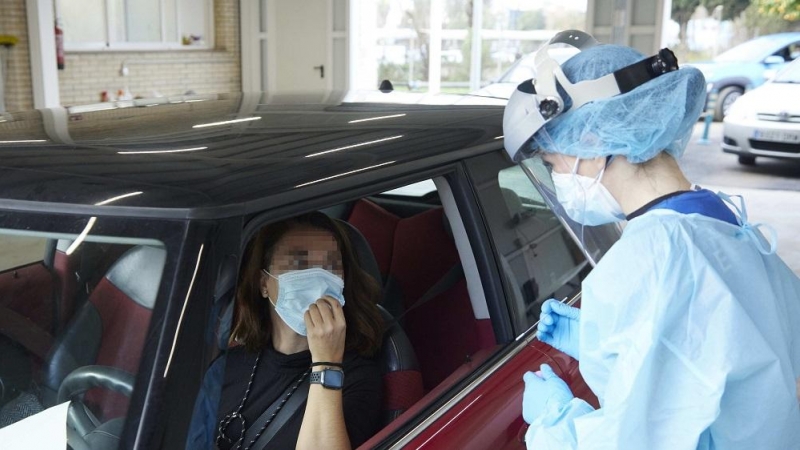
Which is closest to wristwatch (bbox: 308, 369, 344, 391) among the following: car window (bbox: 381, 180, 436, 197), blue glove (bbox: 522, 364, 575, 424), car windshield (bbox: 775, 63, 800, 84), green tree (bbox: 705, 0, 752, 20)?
blue glove (bbox: 522, 364, 575, 424)

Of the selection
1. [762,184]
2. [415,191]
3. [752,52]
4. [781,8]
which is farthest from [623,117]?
[781,8]

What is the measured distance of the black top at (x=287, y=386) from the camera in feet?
6.57

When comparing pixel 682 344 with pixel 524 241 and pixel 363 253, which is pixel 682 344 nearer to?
pixel 524 241

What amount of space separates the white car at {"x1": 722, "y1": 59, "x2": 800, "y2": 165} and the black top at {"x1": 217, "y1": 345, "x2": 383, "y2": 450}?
37.2ft

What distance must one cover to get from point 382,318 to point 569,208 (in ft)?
2.25

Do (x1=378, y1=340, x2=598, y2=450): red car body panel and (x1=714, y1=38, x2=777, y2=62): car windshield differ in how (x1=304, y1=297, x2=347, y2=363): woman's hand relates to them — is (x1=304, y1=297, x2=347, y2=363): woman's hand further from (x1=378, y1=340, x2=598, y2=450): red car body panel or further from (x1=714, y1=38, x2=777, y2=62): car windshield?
(x1=714, y1=38, x2=777, y2=62): car windshield

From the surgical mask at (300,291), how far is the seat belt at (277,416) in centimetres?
15

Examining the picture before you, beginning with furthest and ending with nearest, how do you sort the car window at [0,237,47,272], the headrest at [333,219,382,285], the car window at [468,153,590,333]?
1. the headrest at [333,219,382,285]
2. the car window at [468,153,590,333]
3. the car window at [0,237,47,272]

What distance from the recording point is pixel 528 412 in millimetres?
1824

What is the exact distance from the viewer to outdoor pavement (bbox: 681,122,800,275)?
29.7 ft

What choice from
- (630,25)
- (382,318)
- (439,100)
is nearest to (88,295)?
(382,318)

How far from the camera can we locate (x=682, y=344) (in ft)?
4.77

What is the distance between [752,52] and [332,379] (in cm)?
1701

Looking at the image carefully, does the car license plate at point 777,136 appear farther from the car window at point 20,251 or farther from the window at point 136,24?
the car window at point 20,251
